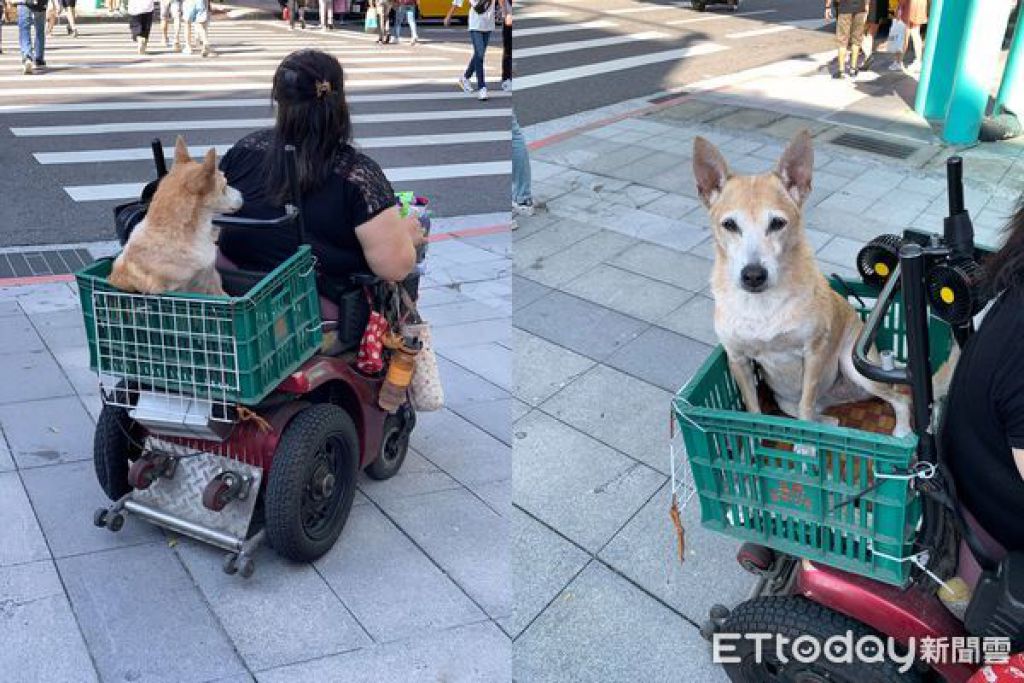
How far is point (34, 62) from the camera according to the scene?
15680 millimetres

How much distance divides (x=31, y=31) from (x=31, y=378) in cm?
1233

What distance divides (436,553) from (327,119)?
1.72 meters

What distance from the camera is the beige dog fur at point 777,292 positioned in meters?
3.05

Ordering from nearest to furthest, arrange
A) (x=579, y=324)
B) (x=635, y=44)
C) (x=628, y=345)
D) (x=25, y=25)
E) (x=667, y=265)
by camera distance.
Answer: (x=628, y=345)
(x=579, y=324)
(x=667, y=265)
(x=25, y=25)
(x=635, y=44)

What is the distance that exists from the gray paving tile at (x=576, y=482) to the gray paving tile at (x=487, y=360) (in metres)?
0.91

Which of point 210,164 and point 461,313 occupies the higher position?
point 210,164

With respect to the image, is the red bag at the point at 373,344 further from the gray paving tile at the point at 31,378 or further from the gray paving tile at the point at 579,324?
the gray paving tile at the point at 31,378

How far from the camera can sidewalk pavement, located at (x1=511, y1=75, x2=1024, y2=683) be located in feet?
11.1

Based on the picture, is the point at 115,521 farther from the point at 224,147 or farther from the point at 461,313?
the point at 224,147

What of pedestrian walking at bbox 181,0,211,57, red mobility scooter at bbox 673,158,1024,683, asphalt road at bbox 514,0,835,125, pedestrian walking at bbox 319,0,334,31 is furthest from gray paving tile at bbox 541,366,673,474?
pedestrian walking at bbox 319,0,334,31

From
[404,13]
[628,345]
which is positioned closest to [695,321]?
[628,345]

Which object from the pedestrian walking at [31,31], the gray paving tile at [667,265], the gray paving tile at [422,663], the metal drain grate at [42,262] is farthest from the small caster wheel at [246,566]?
the pedestrian walking at [31,31]

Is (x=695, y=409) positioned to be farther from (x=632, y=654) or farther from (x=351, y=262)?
(x=351, y=262)

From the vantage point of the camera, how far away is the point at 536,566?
365cm
